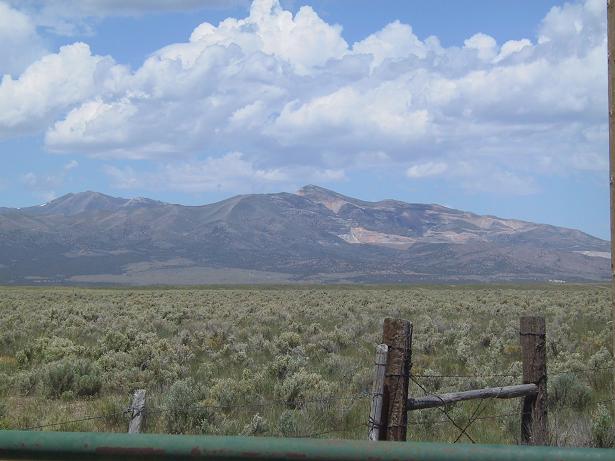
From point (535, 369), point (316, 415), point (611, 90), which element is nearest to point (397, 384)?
point (535, 369)

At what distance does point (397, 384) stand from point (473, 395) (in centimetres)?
162

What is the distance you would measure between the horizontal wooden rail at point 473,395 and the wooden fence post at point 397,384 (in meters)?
0.42

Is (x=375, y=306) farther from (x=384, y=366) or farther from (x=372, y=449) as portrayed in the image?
(x=372, y=449)

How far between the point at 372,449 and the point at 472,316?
86.7ft

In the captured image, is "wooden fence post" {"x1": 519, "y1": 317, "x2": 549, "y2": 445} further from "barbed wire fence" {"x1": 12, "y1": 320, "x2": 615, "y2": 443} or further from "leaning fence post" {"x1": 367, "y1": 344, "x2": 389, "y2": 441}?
"leaning fence post" {"x1": 367, "y1": 344, "x2": 389, "y2": 441}

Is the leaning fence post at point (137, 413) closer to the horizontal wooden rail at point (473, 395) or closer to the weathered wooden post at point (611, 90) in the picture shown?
the horizontal wooden rail at point (473, 395)

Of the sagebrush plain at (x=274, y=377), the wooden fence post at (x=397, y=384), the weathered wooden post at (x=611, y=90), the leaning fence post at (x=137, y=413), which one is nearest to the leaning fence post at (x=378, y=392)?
the wooden fence post at (x=397, y=384)

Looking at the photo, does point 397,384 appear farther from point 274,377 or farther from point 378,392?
point 274,377

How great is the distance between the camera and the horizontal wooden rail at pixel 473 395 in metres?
6.73

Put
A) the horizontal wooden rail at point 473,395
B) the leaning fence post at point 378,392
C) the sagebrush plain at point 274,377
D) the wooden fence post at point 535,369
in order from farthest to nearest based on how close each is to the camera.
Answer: the sagebrush plain at point 274,377
the wooden fence post at point 535,369
the horizontal wooden rail at point 473,395
the leaning fence post at point 378,392

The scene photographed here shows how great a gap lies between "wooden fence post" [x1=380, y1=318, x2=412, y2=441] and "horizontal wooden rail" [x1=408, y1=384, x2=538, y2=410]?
419mm

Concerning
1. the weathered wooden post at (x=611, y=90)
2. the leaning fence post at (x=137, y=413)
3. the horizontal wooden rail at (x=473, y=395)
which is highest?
the weathered wooden post at (x=611, y=90)

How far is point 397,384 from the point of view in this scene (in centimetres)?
613

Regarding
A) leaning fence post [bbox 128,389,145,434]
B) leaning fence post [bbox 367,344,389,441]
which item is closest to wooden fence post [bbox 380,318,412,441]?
leaning fence post [bbox 367,344,389,441]
